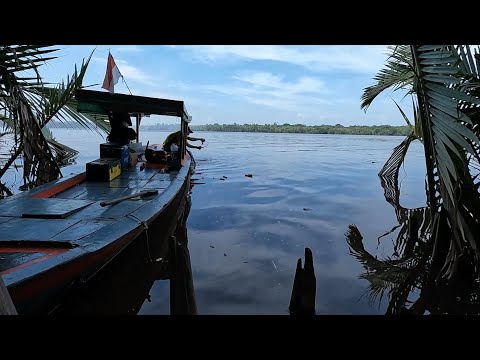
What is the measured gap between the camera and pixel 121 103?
332 inches

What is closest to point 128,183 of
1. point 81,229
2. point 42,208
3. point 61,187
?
point 61,187

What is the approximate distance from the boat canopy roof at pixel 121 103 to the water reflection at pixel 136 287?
391 cm

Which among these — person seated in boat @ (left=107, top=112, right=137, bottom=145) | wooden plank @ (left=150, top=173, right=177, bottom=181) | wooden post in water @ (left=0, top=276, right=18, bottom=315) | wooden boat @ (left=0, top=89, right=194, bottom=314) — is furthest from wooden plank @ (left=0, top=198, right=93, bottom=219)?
person seated in boat @ (left=107, top=112, right=137, bottom=145)

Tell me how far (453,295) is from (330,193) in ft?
24.1

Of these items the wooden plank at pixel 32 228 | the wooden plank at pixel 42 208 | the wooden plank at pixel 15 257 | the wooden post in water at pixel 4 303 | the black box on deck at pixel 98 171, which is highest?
the wooden post in water at pixel 4 303

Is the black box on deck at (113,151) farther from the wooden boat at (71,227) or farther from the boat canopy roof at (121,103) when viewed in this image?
the wooden boat at (71,227)

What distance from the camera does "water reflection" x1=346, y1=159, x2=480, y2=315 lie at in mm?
4676

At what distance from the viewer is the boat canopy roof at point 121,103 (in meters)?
8.09

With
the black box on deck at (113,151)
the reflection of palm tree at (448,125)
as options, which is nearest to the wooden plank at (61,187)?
the black box on deck at (113,151)

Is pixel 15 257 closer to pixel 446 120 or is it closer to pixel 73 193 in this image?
pixel 73 193

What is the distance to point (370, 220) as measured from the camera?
889 cm

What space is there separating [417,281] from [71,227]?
17.5 feet

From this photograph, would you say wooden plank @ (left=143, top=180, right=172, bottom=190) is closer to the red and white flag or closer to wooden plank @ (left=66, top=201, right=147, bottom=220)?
wooden plank @ (left=66, top=201, right=147, bottom=220)
